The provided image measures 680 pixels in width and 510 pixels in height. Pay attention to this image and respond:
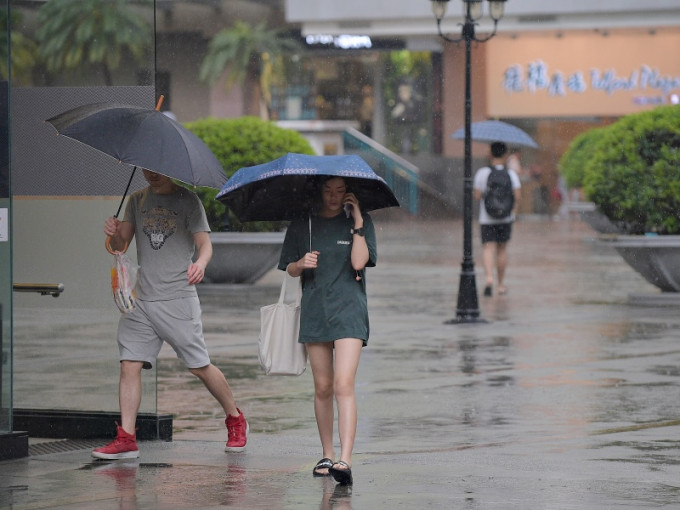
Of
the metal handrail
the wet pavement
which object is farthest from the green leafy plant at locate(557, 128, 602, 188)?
the metal handrail

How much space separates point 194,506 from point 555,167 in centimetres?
4169

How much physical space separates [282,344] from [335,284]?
448 mm

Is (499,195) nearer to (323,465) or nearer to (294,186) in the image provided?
(294,186)

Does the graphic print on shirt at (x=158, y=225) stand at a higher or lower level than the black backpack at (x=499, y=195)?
lower

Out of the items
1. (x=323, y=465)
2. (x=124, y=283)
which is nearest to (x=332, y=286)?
(x=323, y=465)

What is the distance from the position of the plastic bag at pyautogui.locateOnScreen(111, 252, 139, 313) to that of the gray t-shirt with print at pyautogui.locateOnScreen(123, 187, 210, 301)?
0.06 m

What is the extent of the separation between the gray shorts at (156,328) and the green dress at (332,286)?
88 cm

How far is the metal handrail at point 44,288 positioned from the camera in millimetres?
8953

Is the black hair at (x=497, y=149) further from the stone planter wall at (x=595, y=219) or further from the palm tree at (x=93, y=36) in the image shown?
the stone planter wall at (x=595, y=219)

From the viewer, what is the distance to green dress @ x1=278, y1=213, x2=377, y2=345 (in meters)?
7.59

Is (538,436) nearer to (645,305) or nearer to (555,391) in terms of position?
(555,391)

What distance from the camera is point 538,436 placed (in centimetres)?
937

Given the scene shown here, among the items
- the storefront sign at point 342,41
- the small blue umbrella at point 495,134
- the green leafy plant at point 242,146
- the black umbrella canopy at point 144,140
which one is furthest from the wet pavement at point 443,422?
the storefront sign at point 342,41

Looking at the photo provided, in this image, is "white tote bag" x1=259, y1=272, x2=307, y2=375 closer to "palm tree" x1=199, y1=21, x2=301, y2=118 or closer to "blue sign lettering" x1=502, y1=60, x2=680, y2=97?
"blue sign lettering" x1=502, y1=60, x2=680, y2=97
